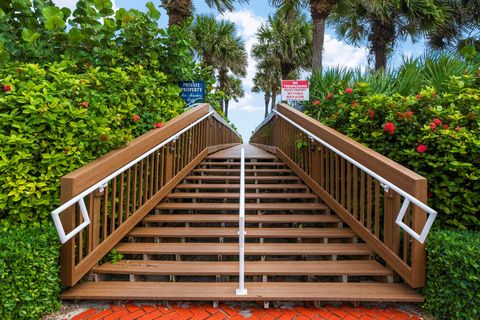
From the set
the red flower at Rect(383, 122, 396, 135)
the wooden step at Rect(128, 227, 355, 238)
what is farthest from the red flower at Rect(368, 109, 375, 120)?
the wooden step at Rect(128, 227, 355, 238)

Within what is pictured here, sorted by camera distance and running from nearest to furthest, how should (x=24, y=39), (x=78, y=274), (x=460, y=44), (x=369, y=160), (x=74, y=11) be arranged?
(x=78, y=274) → (x=369, y=160) → (x=24, y=39) → (x=74, y=11) → (x=460, y=44)

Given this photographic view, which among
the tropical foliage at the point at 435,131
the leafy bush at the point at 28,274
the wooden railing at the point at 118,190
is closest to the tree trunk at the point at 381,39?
the tropical foliage at the point at 435,131

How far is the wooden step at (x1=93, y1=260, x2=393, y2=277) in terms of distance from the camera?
9.67 feet

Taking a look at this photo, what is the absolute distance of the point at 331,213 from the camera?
417cm

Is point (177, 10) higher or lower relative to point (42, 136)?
higher

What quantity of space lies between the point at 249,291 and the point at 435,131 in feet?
8.17

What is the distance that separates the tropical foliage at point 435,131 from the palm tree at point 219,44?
1414 centimetres

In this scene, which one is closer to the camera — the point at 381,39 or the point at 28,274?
the point at 28,274

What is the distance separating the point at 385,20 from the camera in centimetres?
1076

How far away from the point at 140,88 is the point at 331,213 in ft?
10.9

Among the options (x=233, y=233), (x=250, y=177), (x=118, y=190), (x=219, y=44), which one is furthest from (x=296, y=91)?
(x=219, y=44)

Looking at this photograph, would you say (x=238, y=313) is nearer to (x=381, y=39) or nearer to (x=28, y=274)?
(x=28, y=274)

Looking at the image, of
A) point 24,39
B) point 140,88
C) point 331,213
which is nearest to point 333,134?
point 331,213

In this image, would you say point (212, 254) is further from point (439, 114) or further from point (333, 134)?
point (439, 114)
